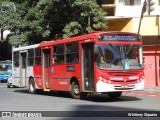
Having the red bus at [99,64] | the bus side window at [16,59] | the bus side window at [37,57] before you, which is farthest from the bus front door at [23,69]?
the red bus at [99,64]

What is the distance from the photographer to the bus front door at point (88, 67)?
18.5m

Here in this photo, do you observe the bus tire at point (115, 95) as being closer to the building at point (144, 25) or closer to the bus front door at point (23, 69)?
the bus front door at point (23, 69)

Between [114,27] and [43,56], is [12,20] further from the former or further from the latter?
[43,56]

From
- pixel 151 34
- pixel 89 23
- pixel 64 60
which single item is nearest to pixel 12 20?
pixel 89 23

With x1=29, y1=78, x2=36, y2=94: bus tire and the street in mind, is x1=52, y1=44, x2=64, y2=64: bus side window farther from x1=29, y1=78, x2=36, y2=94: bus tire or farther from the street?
x1=29, y1=78, x2=36, y2=94: bus tire

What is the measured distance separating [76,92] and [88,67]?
1.84 metres

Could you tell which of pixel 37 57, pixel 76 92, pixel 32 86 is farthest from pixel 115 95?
pixel 32 86

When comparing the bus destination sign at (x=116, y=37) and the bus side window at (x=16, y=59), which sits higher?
the bus destination sign at (x=116, y=37)

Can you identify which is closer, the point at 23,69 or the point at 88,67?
the point at 88,67

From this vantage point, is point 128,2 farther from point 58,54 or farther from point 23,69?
point 58,54

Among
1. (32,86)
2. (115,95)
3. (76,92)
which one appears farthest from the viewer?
(32,86)

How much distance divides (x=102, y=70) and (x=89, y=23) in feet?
47.0

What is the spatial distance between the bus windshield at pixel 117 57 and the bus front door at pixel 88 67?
55 cm

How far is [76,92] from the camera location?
20.1 metres
